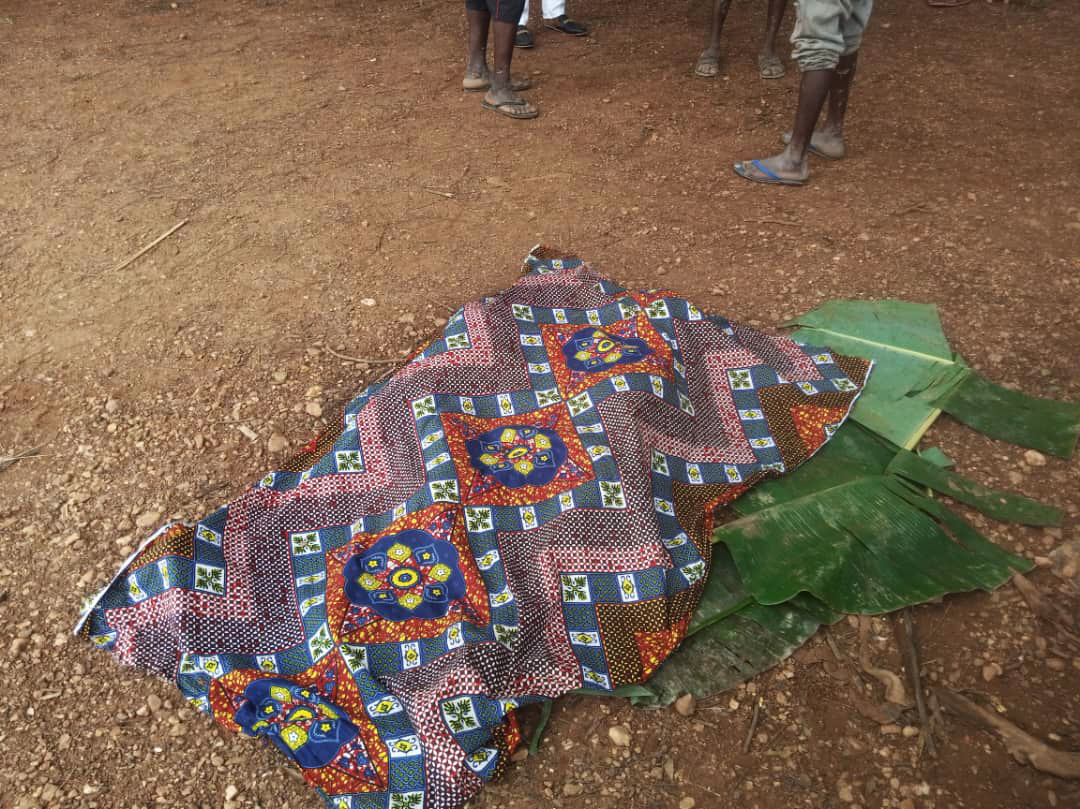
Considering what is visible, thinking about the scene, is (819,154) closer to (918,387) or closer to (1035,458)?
(918,387)

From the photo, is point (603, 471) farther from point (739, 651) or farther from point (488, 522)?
point (739, 651)

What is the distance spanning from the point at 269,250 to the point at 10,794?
6.86 feet

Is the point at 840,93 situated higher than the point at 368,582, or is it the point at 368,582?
the point at 840,93

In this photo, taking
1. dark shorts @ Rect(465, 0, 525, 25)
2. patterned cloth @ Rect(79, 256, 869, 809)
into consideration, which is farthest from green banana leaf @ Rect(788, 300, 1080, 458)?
dark shorts @ Rect(465, 0, 525, 25)

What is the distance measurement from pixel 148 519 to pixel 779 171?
111 inches

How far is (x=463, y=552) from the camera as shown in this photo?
1954mm

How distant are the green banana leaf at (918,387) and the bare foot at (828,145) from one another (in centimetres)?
111

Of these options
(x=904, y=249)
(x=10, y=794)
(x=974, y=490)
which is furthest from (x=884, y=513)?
(x=10, y=794)

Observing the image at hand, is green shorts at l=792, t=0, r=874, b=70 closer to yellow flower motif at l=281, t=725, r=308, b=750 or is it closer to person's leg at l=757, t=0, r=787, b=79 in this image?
person's leg at l=757, t=0, r=787, b=79

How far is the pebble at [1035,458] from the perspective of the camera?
91.9 inches

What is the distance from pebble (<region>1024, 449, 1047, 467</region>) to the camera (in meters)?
2.33

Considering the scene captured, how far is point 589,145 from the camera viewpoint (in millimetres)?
3934

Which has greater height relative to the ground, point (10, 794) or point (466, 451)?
point (466, 451)

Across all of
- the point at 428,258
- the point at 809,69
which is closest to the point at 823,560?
the point at 428,258
